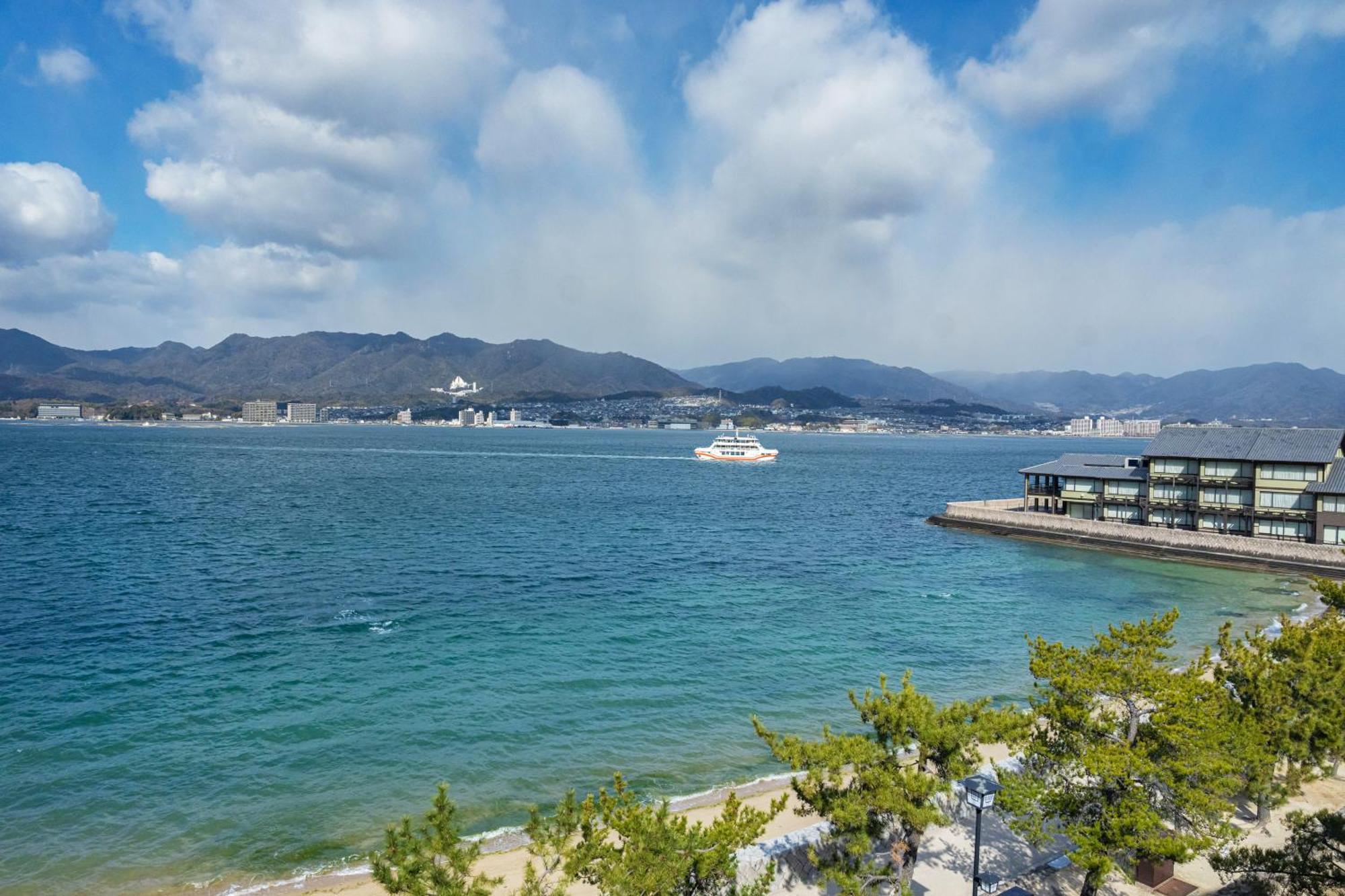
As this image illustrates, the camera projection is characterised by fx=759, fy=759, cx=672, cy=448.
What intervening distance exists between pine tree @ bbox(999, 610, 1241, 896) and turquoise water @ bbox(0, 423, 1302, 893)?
9165mm

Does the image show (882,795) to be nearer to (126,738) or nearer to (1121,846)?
(1121,846)

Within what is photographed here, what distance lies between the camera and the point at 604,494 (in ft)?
271

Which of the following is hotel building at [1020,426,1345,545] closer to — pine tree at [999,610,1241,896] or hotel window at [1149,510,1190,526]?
hotel window at [1149,510,1190,526]

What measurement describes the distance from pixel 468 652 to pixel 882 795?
20.9 m

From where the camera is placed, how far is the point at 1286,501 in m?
47.6

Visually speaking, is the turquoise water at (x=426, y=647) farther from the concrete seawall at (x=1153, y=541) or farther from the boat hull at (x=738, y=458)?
the boat hull at (x=738, y=458)

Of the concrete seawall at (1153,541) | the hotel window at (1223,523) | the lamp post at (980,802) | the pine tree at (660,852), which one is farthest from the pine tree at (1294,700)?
the hotel window at (1223,523)

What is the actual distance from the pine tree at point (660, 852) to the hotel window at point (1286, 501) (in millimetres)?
52574

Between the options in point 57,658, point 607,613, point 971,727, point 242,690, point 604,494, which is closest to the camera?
point 971,727

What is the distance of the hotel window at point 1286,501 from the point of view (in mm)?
46688

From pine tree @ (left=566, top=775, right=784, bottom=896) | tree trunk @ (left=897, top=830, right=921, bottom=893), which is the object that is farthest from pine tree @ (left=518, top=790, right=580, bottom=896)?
tree trunk @ (left=897, top=830, right=921, bottom=893)

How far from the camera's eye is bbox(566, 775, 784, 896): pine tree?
8.98 meters

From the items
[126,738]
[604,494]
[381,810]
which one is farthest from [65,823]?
[604,494]

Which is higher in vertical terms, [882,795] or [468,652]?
[882,795]
